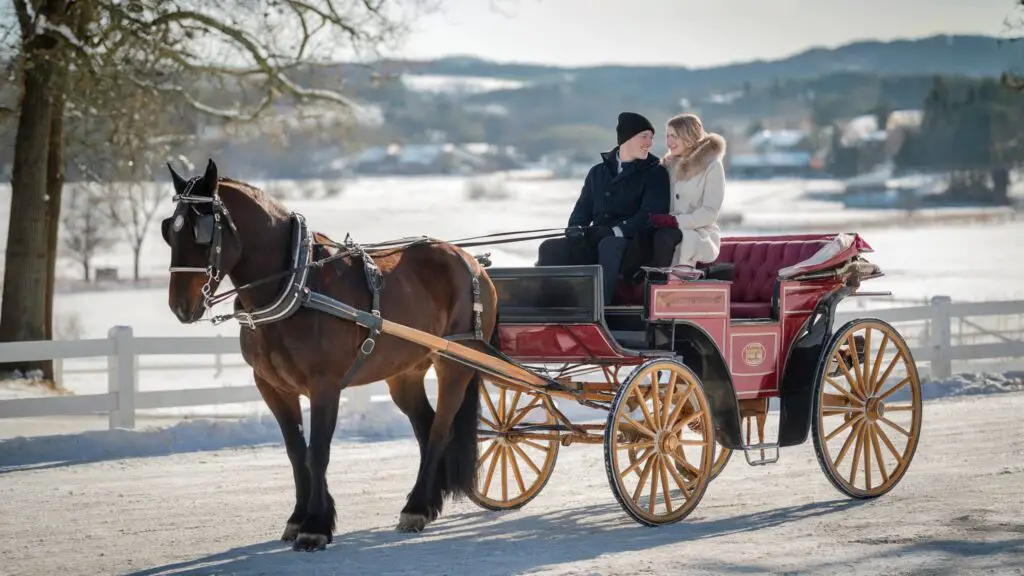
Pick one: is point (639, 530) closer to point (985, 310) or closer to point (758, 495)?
point (758, 495)

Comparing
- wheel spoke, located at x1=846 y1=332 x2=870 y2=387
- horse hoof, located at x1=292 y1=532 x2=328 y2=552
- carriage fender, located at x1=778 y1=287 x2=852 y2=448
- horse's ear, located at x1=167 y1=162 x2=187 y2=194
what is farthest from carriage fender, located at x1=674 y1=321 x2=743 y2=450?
horse's ear, located at x1=167 y1=162 x2=187 y2=194

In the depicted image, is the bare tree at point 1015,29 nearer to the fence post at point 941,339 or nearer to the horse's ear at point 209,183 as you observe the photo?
the fence post at point 941,339

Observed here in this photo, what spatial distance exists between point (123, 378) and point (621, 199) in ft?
20.0

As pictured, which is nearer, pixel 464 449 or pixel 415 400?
pixel 464 449

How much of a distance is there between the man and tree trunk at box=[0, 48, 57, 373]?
10345 mm

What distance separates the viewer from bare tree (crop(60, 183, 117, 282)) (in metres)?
56.4

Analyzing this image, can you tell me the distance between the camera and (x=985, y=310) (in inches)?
712

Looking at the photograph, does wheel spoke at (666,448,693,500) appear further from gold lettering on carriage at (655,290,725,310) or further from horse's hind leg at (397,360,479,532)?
horse's hind leg at (397,360,479,532)

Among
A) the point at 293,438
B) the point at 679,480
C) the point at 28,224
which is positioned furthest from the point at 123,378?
the point at 679,480

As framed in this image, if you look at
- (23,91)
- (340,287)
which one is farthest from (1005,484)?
(23,91)

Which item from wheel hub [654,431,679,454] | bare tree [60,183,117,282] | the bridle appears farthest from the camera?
bare tree [60,183,117,282]

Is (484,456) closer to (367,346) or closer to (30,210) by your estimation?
(367,346)

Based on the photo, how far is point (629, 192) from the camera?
9453 millimetres

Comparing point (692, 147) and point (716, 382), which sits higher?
point (692, 147)
